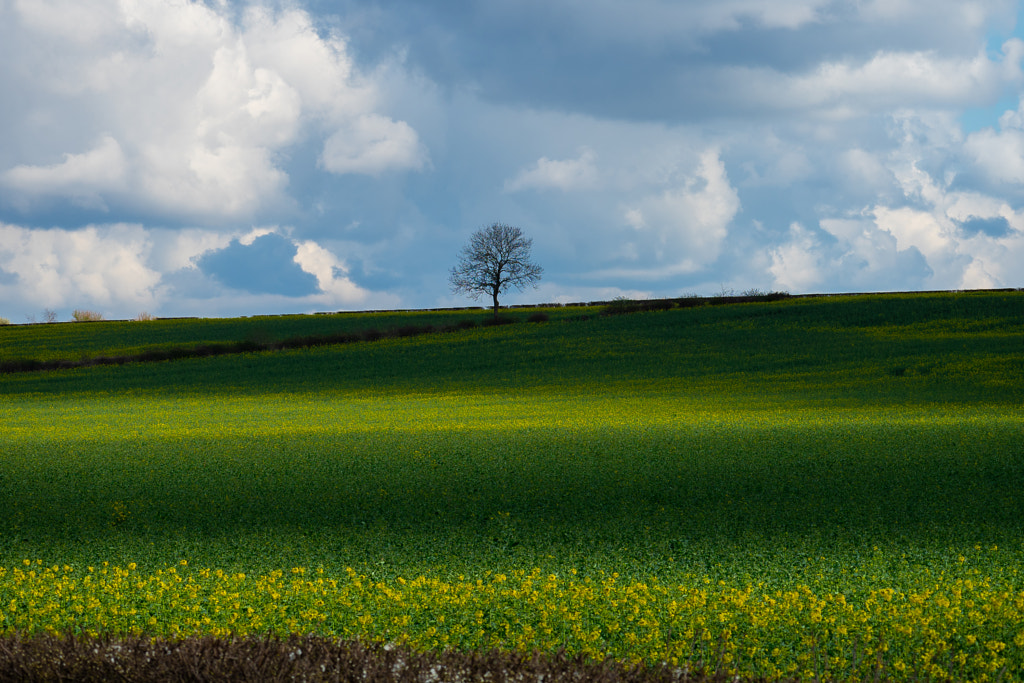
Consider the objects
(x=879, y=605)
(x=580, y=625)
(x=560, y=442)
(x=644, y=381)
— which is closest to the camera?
(x=580, y=625)

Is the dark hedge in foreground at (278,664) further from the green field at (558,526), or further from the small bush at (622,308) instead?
the small bush at (622,308)

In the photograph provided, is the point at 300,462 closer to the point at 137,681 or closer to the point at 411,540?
the point at 411,540

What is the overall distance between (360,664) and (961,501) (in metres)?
8.39

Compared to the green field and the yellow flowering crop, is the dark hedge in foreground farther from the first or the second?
the green field

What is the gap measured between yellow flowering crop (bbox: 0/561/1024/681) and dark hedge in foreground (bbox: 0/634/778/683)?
21.7 inches

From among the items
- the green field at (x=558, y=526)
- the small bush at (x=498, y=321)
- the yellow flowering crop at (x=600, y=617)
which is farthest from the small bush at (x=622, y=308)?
the yellow flowering crop at (x=600, y=617)

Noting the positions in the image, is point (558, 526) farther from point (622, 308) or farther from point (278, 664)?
point (622, 308)

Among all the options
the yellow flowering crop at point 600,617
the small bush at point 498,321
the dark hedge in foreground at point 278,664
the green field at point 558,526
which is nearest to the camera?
the dark hedge in foreground at point 278,664

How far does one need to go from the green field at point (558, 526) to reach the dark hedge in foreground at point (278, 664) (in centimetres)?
84

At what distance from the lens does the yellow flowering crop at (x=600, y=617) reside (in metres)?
5.15

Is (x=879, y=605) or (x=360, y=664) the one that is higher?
(x=360, y=664)

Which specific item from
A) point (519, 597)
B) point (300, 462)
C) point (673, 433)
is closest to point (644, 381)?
point (673, 433)

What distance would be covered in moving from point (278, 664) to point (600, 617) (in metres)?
2.43

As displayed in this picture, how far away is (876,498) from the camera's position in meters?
9.81
